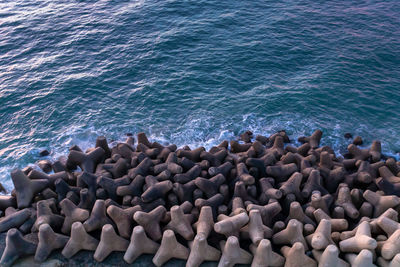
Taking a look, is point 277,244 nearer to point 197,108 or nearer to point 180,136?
point 180,136

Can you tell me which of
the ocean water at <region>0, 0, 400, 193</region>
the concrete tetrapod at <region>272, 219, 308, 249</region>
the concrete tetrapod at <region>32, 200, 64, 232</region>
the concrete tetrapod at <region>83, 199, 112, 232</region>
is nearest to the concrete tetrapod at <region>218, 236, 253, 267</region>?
the concrete tetrapod at <region>272, 219, 308, 249</region>

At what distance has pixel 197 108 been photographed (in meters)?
18.1

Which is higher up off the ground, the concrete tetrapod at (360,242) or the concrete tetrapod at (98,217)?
the concrete tetrapod at (98,217)

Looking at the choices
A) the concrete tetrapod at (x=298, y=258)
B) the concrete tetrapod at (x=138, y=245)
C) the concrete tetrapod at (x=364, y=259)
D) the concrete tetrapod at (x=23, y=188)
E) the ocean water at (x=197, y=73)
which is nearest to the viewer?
the concrete tetrapod at (x=364, y=259)

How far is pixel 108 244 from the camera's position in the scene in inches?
348

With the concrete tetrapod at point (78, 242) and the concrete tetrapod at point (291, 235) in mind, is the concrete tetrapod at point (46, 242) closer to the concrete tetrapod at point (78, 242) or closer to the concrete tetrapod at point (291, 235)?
the concrete tetrapod at point (78, 242)

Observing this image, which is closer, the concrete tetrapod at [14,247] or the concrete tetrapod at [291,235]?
the concrete tetrapod at [291,235]

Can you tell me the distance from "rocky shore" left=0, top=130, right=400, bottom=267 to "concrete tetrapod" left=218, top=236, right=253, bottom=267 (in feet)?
0.09

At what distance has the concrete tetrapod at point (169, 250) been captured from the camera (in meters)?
8.50

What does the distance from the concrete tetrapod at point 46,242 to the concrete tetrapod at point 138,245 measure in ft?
6.11

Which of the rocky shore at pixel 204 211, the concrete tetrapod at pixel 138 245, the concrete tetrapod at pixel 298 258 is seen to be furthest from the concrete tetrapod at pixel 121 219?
the concrete tetrapod at pixel 298 258

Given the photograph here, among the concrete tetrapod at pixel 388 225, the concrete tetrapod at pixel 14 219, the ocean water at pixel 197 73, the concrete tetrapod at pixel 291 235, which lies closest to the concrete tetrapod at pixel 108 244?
the concrete tetrapod at pixel 14 219

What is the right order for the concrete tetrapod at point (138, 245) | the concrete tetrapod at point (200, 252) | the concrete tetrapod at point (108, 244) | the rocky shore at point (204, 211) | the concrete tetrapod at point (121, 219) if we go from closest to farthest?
the concrete tetrapod at point (200, 252), the rocky shore at point (204, 211), the concrete tetrapod at point (138, 245), the concrete tetrapod at point (108, 244), the concrete tetrapod at point (121, 219)

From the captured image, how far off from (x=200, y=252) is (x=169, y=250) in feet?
2.49
